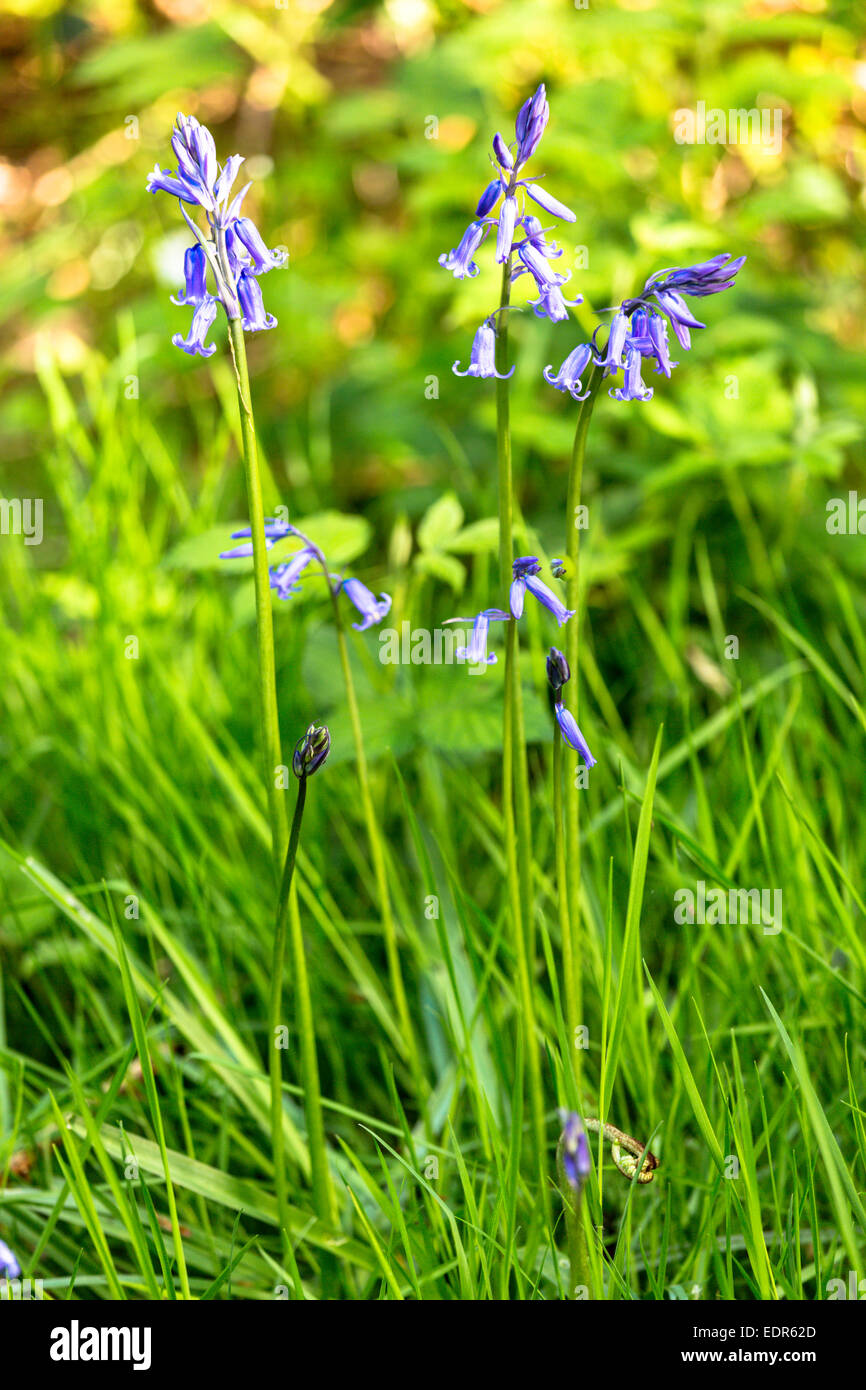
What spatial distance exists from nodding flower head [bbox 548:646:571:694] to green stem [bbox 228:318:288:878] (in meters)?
0.24

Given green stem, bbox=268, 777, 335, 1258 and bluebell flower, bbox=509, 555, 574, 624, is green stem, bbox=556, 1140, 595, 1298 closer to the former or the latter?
green stem, bbox=268, 777, 335, 1258

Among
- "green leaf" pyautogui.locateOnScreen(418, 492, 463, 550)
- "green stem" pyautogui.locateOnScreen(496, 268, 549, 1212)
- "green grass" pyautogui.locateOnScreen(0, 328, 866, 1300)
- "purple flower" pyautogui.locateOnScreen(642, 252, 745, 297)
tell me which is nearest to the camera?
"purple flower" pyautogui.locateOnScreen(642, 252, 745, 297)

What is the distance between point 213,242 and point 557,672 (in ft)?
1.49

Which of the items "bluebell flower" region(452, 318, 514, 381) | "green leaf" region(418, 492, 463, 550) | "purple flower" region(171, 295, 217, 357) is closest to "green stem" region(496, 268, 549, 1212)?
"bluebell flower" region(452, 318, 514, 381)

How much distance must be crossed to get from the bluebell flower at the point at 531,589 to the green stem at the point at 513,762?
0.01m

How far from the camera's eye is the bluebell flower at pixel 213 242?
0.87 m

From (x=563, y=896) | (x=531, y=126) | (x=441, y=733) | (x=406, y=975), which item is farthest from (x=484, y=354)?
(x=406, y=975)

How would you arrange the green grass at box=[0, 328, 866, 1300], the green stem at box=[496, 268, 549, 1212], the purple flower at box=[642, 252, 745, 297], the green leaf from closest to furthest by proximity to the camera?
1. the purple flower at box=[642, 252, 745, 297]
2. the green stem at box=[496, 268, 549, 1212]
3. the green grass at box=[0, 328, 866, 1300]
4. the green leaf

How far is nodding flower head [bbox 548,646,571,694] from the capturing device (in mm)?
935

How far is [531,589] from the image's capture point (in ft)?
3.09

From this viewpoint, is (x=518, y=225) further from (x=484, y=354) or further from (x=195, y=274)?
(x=195, y=274)
